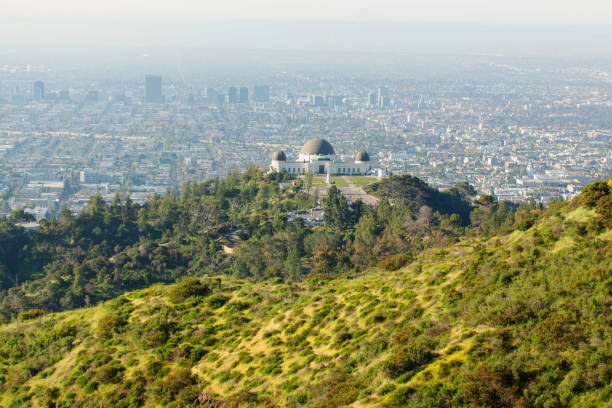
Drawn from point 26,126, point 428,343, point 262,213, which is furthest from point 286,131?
point 428,343

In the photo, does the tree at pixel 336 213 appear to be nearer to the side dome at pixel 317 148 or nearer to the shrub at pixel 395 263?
the side dome at pixel 317 148

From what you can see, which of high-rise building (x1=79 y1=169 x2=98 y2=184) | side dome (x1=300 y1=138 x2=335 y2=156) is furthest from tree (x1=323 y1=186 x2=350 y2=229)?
high-rise building (x1=79 y1=169 x2=98 y2=184)

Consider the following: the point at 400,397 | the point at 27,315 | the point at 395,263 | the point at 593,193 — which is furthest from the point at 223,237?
the point at 400,397

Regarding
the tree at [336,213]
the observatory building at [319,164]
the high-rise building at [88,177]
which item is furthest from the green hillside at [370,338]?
the high-rise building at [88,177]

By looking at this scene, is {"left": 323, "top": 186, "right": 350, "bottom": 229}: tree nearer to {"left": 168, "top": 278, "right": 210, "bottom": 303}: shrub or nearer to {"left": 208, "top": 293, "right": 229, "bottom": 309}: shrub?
{"left": 168, "top": 278, "right": 210, "bottom": 303}: shrub

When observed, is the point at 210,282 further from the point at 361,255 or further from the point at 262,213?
the point at 262,213
